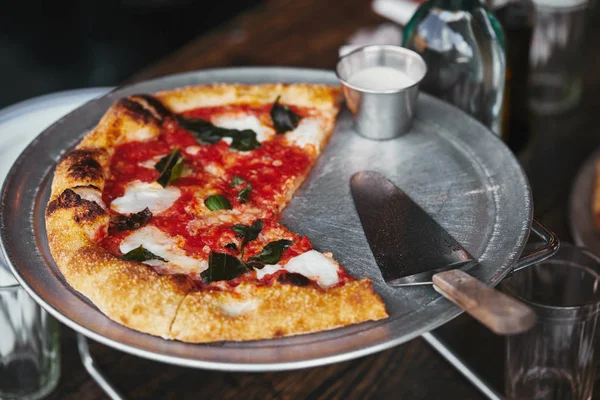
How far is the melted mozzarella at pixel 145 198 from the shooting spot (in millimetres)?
1516

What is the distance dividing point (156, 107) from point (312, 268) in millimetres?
627

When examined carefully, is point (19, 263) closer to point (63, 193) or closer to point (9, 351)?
point (63, 193)

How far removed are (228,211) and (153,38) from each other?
2.58 m

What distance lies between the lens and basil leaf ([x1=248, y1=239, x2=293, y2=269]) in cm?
138

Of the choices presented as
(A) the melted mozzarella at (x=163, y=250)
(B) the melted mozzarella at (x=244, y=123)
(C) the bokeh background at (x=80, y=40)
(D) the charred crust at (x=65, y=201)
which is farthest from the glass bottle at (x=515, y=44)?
(C) the bokeh background at (x=80, y=40)

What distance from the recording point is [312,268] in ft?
4.50

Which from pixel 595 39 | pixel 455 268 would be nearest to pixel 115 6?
pixel 595 39

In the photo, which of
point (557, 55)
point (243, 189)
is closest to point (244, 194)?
point (243, 189)

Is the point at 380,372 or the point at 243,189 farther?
the point at 380,372

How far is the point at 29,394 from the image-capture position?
1.71 m

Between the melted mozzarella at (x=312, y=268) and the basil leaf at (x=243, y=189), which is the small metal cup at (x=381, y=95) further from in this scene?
the melted mozzarella at (x=312, y=268)

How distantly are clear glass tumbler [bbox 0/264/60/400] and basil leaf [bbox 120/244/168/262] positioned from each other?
1.33ft

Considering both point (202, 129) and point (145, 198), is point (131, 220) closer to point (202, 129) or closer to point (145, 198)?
point (145, 198)

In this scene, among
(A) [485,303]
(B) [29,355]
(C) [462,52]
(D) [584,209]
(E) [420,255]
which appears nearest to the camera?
(A) [485,303]
